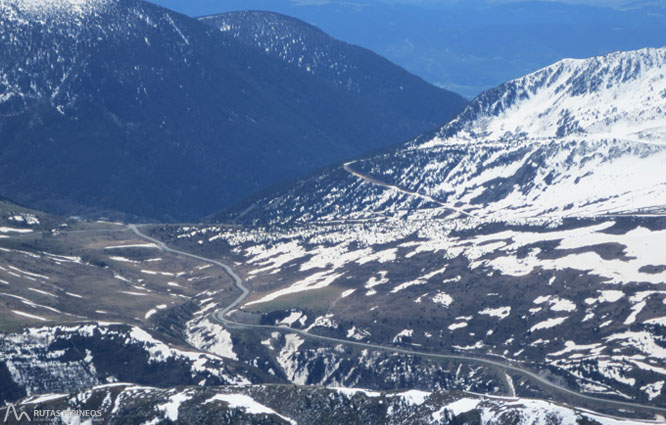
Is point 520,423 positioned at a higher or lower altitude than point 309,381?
higher

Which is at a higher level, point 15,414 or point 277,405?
point 277,405

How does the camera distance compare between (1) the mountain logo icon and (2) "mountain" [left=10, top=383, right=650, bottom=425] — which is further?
(1) the mountain logo icon

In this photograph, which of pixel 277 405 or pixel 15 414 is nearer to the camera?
pixel 15 414

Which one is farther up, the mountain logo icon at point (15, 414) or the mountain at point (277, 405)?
the mountain at point (277, 405)

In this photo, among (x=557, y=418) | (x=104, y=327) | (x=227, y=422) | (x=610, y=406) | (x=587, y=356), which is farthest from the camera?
(x=104, y=327)

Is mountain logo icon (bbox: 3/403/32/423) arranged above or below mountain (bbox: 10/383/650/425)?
below

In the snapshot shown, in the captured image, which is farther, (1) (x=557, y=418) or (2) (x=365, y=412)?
(2) (x=365, y=412)

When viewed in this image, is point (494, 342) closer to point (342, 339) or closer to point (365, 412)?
point (342, 339)

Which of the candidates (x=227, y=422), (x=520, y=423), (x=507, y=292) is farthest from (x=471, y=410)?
(x=507, y=292)

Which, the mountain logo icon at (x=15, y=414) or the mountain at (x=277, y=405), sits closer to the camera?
the mountain at (x=277, y=405)

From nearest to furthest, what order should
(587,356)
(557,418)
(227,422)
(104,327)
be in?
(557,418), (227,422), (587,356), (104,327)
